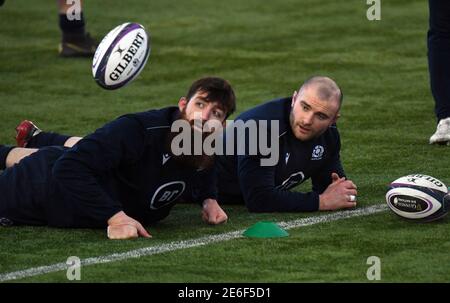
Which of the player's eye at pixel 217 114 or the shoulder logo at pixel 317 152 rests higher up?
the player's eye at pixel 217 114

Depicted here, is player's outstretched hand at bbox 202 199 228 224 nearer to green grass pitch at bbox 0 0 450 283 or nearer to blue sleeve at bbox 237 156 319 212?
green grass pitch at bbox 0 0 450 283

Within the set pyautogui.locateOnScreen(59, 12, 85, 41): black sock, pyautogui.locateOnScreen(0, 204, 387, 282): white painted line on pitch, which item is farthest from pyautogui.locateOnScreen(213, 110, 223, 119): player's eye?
pyautogui.locateOnScreen(59, 12, 85, 41): black sock

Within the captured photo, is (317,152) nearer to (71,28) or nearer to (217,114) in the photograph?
(217,114)

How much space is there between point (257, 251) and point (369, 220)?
42.8 inches

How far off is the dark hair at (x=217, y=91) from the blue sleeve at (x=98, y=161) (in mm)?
404

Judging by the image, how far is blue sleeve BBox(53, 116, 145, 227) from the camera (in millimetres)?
7086

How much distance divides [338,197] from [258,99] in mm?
4354

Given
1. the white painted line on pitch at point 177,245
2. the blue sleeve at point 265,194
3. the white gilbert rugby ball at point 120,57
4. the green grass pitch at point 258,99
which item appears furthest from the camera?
the white gilbert rugby ball at point 120,57

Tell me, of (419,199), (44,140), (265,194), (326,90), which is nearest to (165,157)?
(265,194)

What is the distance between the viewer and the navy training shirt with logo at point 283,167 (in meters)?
7.84

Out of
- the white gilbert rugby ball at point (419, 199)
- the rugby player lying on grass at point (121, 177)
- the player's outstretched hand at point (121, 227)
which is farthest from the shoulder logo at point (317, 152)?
the player's outstretched hand at point (121, 227)

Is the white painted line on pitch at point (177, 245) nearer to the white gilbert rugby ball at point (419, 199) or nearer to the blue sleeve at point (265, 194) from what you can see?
Result: the blue sleeve at point (265, 194)

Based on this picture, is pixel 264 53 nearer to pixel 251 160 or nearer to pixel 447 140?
pixel 447 140

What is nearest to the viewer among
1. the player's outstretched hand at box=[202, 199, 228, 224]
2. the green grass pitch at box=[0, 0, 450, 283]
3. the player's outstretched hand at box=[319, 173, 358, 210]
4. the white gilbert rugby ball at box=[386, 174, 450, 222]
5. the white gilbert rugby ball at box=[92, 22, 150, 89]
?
the green grass pitch at box=[0, 0, 450, 283]
